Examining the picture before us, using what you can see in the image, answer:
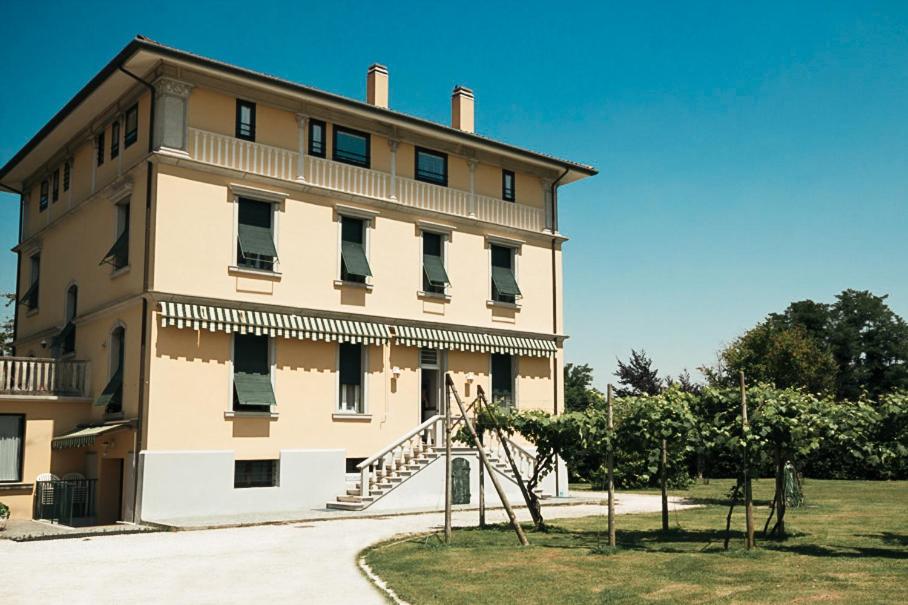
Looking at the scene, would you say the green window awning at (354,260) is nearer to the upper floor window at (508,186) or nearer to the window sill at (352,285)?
the window sill at (352,285)

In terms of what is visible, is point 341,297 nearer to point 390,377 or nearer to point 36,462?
point 390,377

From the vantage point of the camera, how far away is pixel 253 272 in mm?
26828

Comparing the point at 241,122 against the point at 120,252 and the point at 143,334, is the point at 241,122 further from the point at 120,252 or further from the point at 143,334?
the point at 143,334

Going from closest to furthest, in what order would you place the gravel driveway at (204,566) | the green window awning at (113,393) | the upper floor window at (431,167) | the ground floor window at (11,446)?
1. the gravel driveway at (204,566)
2. the ground floor window at (11,446)
3. the green window awning at (113,393)
4. the upper floor window at (431,167)

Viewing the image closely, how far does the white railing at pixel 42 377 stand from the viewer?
85.6 ft

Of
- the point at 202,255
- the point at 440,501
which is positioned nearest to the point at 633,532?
the point at 440,501

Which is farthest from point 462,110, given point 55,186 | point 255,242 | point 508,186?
point 55,186

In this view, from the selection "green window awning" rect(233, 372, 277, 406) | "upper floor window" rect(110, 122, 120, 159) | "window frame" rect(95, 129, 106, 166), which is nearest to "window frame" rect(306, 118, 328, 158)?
"upper floor window" rect(110, 122, 120, 159)

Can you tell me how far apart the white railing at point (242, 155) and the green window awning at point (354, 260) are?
9.29ft

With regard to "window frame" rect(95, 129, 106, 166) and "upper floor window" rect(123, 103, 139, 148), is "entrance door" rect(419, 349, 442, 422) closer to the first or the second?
"upper floor window" rect(123, 103, 139, 148)

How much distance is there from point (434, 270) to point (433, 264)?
25 cm

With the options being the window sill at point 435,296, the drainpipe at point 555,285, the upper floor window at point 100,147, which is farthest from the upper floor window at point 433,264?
the upper floor window at point 100,147

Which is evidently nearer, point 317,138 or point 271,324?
point 271,324

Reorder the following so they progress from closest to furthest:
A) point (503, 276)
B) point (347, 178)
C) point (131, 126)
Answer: point (131, 126) < point (347, 178) < point (503, 276)
